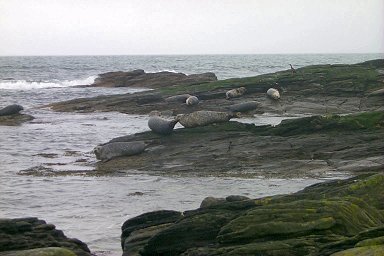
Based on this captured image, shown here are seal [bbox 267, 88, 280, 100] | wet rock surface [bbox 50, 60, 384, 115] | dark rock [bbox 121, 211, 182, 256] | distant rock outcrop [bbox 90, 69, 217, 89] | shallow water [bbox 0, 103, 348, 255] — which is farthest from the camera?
distant rock outcrop [bbox 90, 69, 217, 89]

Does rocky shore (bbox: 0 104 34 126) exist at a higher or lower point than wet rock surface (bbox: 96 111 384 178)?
lower

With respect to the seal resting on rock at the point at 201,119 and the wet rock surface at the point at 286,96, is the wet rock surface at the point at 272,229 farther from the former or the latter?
the wet rock surface at the point at 286,96

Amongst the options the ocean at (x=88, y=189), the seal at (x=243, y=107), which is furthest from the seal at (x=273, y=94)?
the ocean at (x=88, y=189)

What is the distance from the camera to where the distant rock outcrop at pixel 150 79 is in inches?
1957

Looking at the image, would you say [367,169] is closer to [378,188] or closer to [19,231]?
[378,188]

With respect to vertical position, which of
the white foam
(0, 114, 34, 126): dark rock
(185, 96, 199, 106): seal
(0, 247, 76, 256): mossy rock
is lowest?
the white foam

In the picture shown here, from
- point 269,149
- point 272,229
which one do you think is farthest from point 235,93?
point 272,229

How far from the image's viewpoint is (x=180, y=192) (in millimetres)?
13453

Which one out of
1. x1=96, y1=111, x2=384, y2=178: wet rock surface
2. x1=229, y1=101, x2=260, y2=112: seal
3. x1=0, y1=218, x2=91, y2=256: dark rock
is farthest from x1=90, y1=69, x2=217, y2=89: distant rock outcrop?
x1=0, y1=218, x2=91, y2=256: dark rock

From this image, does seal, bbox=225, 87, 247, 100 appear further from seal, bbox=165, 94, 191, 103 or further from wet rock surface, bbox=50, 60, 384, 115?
seal, bbox=165, 94, 191, 103

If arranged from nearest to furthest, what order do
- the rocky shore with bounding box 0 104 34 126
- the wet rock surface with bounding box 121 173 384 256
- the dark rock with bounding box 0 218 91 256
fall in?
the wet rock surface with bounding box 121 173 384 256
the dark rock with bounding box 0 218 91 256
the rocky shore with bounding box 0 104 34 126

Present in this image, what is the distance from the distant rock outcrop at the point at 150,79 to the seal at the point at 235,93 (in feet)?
48.2

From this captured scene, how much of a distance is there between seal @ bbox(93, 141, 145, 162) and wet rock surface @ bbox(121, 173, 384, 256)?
891cm

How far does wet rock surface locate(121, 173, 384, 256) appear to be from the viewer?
6.71m
